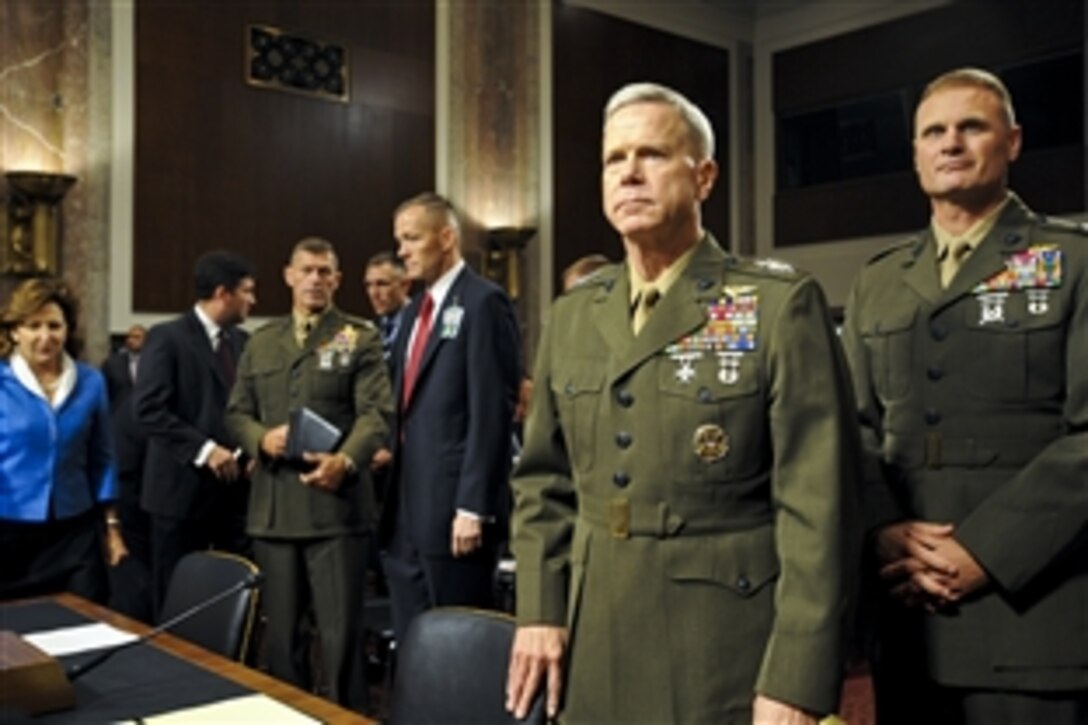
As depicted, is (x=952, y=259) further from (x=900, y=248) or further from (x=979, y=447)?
(x=979, y=447)

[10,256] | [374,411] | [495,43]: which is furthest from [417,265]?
[495,43]

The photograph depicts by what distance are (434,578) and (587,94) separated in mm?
6798

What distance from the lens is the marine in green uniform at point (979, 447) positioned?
5.88ft

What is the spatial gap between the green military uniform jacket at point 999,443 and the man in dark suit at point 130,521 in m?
3.56

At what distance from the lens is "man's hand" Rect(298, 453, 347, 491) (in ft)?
11.4

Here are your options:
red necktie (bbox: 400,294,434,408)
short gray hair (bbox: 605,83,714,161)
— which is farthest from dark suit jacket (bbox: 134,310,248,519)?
short gray hair (bbox: 605,83,714,161)

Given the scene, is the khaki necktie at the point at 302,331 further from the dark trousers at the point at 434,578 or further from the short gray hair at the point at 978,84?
the short gray hair at the point at 978,84

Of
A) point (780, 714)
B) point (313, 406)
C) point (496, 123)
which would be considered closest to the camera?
point (780, 714)

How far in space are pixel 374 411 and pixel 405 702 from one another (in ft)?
5.93

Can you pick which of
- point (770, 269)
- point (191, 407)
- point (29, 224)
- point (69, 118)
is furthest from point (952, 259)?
point (69, 118)

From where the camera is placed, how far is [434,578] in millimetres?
3260

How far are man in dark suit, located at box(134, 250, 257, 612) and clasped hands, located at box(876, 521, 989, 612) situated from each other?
2.77 metres

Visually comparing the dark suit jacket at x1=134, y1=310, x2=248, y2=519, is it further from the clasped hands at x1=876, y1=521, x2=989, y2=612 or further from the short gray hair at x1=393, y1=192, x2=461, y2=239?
the clasped hands at x1=876, y1=521, x2=989, y2=612

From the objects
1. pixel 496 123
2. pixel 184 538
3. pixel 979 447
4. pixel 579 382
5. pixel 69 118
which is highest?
pixel 496 123
